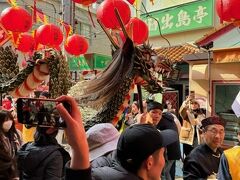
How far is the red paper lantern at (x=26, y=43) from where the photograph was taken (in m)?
8.75

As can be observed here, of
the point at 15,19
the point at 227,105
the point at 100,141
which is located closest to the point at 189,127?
the point at 227,105

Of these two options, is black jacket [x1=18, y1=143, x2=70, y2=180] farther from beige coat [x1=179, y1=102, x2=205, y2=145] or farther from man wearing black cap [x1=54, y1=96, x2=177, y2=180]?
beige coat [x1=179, y1=102, x2=205, y2=145]

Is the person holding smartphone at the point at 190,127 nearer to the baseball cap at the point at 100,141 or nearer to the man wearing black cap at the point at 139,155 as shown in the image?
the baseball cap at the point at 100,141

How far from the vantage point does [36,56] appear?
16.6 ft

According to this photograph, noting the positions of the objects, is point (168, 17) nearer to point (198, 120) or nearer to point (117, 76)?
point (198, 120)

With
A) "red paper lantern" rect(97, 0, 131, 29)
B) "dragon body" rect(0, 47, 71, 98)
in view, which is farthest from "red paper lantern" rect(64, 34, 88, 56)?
"dragon body" rect(0, 47, 71, 98)

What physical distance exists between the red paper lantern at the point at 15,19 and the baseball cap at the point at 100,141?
512 cm

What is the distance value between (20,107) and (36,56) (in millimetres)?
3751

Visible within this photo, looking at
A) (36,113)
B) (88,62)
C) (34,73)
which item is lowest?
(36,113)

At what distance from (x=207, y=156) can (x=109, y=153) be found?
168 centimetres

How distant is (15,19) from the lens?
666 centimetres

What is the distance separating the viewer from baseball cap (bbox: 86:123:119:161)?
6.89ft

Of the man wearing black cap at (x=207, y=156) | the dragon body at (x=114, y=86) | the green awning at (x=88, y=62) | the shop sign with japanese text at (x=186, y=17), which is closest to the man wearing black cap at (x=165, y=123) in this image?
the dragon body at (x=114, y=86)

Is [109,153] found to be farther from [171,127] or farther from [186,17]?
[186,17]
